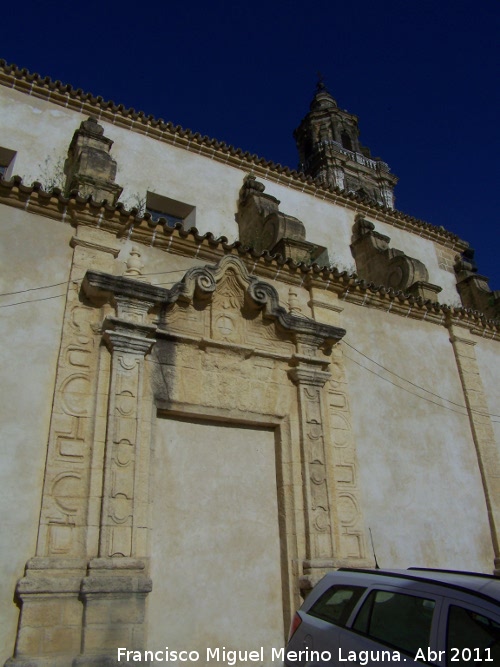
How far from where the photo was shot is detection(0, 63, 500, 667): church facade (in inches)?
211

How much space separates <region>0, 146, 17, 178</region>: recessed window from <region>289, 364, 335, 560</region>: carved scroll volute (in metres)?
5.65

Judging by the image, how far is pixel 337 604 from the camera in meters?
3.99

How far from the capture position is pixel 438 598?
10.6ft

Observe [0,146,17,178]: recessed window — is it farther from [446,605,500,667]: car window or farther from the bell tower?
the bell tower

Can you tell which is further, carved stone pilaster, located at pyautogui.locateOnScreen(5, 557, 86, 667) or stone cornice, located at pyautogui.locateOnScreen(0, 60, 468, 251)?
stone cornice, located at pyautogui.locateOnScreen(0, 60, 468, 251)

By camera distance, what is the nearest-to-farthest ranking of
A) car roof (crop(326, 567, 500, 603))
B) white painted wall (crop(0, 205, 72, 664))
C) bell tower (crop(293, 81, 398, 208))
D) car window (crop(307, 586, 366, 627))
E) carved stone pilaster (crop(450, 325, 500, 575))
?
car roof (crop(326, 567, 500, 603)), car window (crop(307, 586, 366, 627)), white painted wall (crop(0, 205, 72, 664)), carved stone pilaster (crop(450, 325, 500, 575)), bell tower (crop(293, 81, 398, 208))

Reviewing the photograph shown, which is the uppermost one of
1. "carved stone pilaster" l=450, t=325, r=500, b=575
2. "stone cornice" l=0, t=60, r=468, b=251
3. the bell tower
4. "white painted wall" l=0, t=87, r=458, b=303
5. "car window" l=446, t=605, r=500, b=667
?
the bell tower

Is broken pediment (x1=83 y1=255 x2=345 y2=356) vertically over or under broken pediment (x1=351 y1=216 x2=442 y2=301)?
under

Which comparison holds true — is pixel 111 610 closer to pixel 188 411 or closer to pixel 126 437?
pixel 126 437

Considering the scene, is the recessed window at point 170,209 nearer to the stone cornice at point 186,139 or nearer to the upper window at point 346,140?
the stone cornice at point 186,139

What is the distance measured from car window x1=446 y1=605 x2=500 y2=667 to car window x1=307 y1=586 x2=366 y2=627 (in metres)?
0.85

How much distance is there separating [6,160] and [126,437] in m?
5.75

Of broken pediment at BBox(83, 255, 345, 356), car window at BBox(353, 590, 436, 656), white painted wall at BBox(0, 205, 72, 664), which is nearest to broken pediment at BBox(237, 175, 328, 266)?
broken pediment at BBox(83, 255, 345, 356)

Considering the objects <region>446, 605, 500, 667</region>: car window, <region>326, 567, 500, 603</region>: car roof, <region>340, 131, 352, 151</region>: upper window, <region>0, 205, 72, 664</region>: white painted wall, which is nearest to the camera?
<region>446, 605, 500, 667</region>: car window
